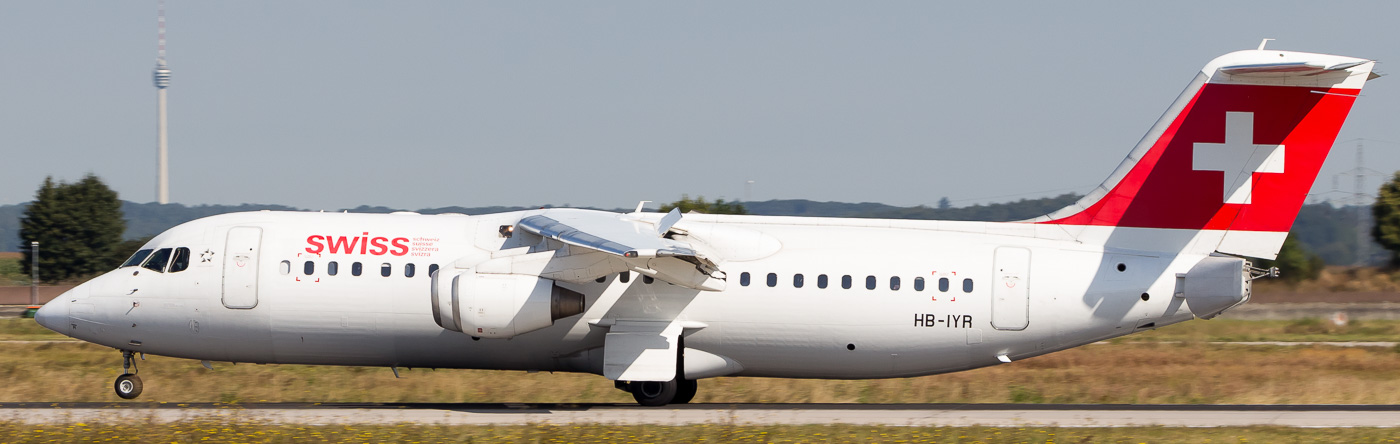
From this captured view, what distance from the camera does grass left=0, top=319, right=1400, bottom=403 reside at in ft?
70.6

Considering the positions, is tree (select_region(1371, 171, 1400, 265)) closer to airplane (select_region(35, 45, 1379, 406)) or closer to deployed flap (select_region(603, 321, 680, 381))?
airplane (select_region(35, 45, 1379, 406))

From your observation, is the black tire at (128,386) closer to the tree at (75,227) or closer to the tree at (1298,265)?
the tree at (1298,265)

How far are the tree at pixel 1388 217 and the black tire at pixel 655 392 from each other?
52.0m

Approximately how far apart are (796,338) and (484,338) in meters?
4.29

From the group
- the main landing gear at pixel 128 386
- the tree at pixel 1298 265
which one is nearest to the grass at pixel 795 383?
the main landing gear at pixel 128 386

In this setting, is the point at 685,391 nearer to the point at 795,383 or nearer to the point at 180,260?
the point at 795,383

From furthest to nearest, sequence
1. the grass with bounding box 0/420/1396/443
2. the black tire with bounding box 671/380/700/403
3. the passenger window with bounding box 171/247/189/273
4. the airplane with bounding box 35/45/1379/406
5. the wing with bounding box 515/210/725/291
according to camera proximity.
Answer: the black tire with bounding box 671/380/700/403
the passenger window with bounding box 171/247/189/273
the airplane with bounding box 35/45/1379/406
the wing with bounding box 515/210/725/291
the grass with bounding box 0/420/1396/443

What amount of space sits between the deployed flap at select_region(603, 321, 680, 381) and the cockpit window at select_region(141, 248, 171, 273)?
6.47 metres

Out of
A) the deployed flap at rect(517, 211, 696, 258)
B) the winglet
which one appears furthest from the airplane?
the winglet

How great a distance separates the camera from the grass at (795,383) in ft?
70.6

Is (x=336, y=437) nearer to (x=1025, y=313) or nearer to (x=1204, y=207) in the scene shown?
(x=1025, y=313)

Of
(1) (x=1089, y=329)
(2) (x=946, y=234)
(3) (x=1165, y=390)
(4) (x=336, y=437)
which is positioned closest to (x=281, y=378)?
(4) (x=336, y=437)

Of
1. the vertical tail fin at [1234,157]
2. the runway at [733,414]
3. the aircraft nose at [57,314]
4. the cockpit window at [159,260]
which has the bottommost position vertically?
the runway at [733,414]

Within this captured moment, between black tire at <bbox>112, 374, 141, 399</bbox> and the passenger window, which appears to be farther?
black tire at <bbox>112, 374, 141, 399</bbox>
